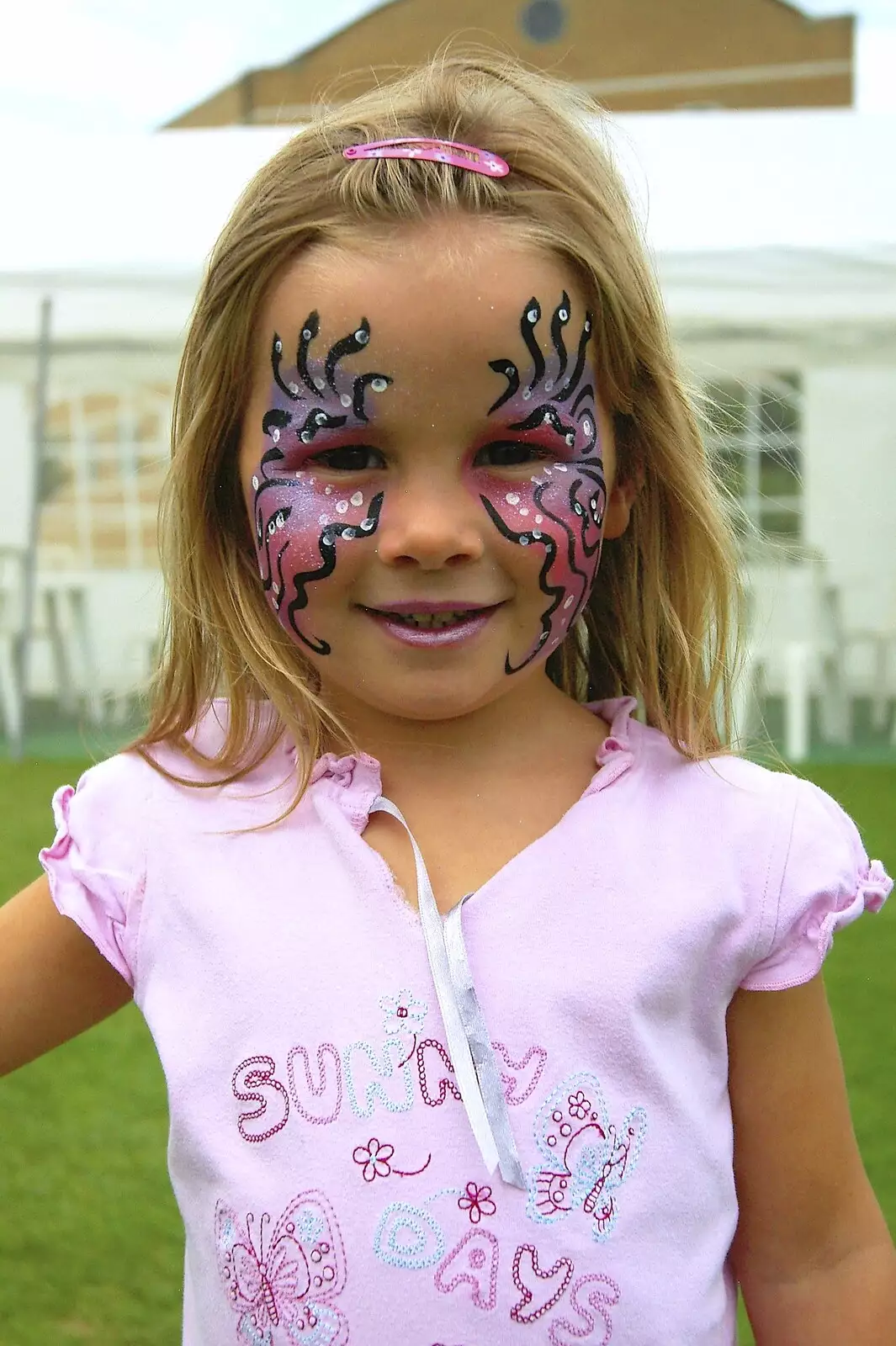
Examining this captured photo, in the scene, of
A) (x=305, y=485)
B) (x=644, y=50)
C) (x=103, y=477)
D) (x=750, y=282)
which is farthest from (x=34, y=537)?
(x=644, y=50)

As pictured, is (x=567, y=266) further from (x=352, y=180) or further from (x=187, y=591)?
(x=187, y=591)

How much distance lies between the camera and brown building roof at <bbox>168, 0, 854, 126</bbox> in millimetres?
17641

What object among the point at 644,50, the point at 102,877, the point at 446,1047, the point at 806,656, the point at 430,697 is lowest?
the point at 806,656

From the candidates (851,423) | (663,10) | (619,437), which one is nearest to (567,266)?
(619,437)

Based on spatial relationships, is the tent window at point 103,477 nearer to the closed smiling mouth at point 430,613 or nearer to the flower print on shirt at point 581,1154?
the closed smiling mouth at point 430,613

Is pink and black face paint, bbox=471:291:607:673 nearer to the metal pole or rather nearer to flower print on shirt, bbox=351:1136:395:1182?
flower print on shirt, bbox=351:1136:395:1182

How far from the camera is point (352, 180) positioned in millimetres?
1233

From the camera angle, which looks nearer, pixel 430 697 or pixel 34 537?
pixel 430 697

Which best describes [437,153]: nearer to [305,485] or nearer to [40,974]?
[305,485]

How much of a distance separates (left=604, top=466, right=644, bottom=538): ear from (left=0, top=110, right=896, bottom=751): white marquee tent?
4.59 metres

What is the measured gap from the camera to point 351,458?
1235 millimetres

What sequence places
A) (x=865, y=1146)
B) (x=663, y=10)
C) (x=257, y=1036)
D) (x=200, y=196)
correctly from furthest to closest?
(x=663, y=10) → (x=200, y=196) → (x=865, y=1146) → (x=257, y=1036)

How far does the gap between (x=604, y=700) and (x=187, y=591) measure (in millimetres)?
435

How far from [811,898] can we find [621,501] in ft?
1.36
